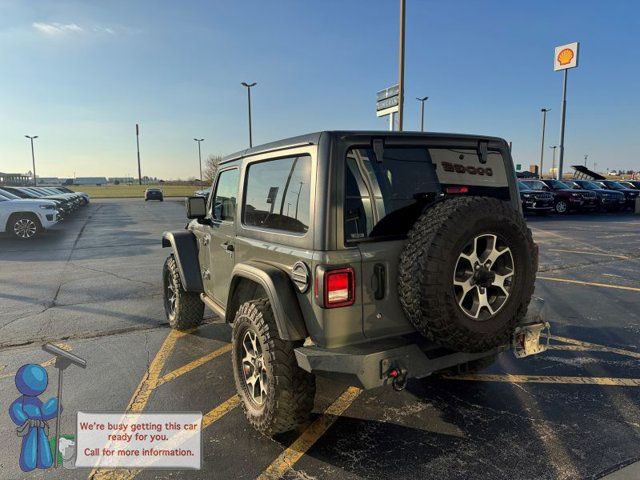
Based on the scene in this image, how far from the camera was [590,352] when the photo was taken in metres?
4.34

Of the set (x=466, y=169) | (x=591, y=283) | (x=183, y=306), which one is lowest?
(x=591, y=283)

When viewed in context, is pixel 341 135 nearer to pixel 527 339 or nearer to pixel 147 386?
pixel 527 339

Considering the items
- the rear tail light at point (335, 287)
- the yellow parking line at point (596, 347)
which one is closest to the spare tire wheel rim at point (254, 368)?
the rear tail light at point (335, 287)

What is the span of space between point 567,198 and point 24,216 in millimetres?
22943

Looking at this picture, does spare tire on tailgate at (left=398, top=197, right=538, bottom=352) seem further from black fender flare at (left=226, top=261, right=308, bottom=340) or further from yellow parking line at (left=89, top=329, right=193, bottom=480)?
yellow parking line at (left=89, top=329, right=193, bottom=480)

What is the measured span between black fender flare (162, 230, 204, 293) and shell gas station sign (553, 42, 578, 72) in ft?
108

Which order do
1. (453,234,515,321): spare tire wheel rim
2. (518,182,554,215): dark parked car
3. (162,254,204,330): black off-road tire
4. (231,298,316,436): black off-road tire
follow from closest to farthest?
1. (453,234,515,321): spare tire wheel rim
2. (231,298,316,436): black off-road tire
3. (162,254,204,330): black off-road tire
4. (518,182,554,215): dark parked car

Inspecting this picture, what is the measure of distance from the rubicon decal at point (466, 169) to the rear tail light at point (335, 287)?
3.49ft

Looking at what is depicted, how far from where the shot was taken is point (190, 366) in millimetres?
4145

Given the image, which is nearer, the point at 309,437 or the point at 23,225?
the point at 309,437

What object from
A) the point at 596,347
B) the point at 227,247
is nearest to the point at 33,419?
→ the point at 227,247

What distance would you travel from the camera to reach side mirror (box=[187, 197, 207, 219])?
427cm

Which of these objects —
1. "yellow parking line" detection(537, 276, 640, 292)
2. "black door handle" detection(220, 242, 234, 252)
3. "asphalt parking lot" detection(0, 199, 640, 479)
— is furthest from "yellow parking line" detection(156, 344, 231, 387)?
"yellow parking line" detection(537, 276, 640, 292)

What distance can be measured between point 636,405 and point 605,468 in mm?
1013
